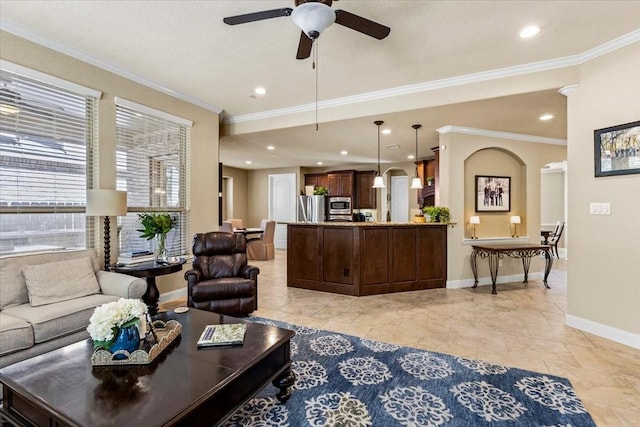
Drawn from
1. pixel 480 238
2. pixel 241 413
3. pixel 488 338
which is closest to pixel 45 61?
pixel 241 413

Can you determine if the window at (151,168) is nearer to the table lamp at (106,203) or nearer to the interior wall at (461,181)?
the table lamp at (106,203)

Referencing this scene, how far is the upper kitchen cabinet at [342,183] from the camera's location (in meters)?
9.11

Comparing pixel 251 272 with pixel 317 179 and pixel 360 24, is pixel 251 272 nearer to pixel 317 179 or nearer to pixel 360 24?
pixel 360 24

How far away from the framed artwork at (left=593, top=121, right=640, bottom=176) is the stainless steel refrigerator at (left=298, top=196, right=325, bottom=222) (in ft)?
21.3

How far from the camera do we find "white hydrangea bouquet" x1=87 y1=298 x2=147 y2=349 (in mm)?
1644

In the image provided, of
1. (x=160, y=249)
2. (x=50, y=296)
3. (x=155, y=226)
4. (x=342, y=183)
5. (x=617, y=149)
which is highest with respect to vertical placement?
(x=342, y=183)

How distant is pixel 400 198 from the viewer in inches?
362

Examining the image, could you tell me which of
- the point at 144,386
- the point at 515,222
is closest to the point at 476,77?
the point at 515,222

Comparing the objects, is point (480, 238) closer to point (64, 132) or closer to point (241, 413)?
point (241, 413)

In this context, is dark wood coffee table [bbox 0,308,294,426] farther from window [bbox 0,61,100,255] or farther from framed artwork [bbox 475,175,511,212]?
Result: framed artwork [bbox 475,175,511,212]

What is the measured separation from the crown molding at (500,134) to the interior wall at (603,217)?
5.77 ft

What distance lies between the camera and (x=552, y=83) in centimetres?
340

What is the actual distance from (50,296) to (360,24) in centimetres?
324

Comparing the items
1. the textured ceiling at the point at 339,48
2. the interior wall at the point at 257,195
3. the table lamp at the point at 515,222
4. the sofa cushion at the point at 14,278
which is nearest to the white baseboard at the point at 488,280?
the table lamp at the point at 515,222
